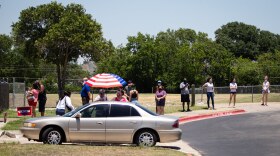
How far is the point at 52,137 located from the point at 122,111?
2160 millimetres

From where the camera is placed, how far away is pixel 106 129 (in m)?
13.7

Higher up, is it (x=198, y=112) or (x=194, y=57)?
(x=194, y=57)

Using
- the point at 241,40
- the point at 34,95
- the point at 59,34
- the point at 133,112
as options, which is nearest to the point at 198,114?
the point at 34,95

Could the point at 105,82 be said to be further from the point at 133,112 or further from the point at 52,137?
the point at 52,137

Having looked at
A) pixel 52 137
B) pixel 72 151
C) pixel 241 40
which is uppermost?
pixel 241 40

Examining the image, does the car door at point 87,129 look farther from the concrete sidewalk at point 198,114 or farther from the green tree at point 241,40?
the green tree at point 241,40

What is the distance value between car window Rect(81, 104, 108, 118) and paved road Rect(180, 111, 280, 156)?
2.97 meters

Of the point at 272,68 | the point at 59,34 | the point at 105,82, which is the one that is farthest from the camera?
the point at 272,68

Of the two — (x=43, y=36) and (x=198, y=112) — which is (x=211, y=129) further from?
(x=43, y=36)

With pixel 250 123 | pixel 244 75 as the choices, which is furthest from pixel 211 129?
pixel 244 75

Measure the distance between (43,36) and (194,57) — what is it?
39681 mm

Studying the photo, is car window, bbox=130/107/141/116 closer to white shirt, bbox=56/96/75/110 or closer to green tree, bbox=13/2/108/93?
white shirt, bbox=56/96/75/110

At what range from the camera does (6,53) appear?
101 metres

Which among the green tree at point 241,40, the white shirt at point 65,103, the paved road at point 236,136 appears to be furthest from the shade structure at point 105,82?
the green tree at point 241,40
